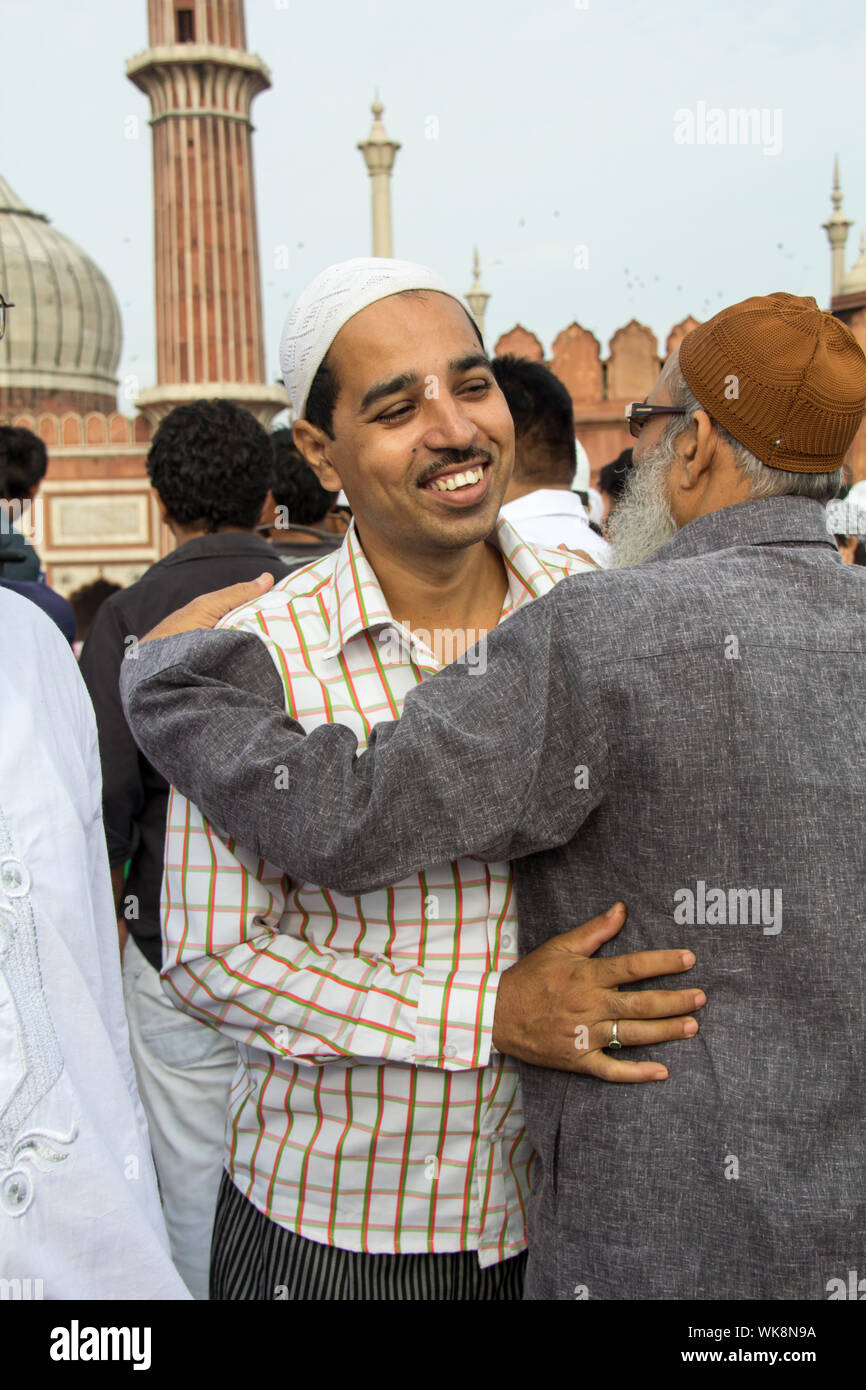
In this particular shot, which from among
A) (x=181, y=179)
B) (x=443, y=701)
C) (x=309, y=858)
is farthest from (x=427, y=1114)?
(x=181, y=179)

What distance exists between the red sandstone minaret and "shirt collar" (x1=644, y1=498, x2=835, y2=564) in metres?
22.2

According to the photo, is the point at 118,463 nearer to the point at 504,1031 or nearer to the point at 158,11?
the point at 158,11

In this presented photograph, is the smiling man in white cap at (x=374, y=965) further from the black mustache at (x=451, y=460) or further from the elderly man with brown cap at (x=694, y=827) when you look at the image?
the elderly man with brown cap at (x=694, y=827)

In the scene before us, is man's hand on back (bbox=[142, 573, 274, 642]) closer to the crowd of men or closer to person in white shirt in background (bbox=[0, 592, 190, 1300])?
the crowd of men

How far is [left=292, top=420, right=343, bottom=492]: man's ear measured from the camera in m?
1.79

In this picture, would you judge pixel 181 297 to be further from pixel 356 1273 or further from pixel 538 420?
pixel 356 1273

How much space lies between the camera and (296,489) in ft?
13.3

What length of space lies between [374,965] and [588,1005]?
30 centimetres

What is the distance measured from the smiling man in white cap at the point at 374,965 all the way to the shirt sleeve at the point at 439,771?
185mm

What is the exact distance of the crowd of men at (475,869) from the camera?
126 centimetres

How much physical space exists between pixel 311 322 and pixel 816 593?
75 cm

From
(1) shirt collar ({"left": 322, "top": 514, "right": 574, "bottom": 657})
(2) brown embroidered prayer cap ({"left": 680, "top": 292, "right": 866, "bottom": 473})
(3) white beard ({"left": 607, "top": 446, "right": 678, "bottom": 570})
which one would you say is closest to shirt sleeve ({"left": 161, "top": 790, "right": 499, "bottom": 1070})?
(1) shirt collar ({"left": 322, "top": 514, "right": 574, "bottom": 657})

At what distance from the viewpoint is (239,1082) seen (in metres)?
1.77

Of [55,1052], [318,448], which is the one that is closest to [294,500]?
[318,448]
